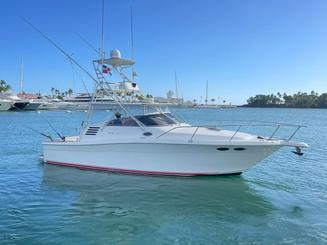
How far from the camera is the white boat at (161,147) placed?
11617 mm

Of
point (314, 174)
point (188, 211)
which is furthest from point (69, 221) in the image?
point (314, 174)

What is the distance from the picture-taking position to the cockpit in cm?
1288

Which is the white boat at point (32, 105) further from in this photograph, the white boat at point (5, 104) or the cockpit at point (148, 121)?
the cockpit at point (148, 121)

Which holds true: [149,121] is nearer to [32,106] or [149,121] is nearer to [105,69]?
[105,69]

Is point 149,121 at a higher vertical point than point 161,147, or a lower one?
higher

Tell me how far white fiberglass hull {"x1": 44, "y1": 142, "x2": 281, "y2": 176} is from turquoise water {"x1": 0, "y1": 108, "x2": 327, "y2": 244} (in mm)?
319

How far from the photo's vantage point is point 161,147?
39.5ft

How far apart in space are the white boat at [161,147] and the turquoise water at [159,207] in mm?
390

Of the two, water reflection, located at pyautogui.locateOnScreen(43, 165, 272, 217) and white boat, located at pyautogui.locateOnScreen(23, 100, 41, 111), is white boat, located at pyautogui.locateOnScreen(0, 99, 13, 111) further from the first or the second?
water reflection, located at pyautogui.locateOnScreen(43, 165, 272, 217)

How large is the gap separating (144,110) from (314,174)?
23.7ft

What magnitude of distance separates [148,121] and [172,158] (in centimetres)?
170

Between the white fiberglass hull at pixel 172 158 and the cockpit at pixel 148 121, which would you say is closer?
the white fiberglass hull at pixel 172 158

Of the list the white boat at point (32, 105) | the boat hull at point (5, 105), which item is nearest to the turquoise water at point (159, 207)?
the boat hull at point (5, 105)

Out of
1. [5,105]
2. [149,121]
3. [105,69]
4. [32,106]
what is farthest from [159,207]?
[32,106]
